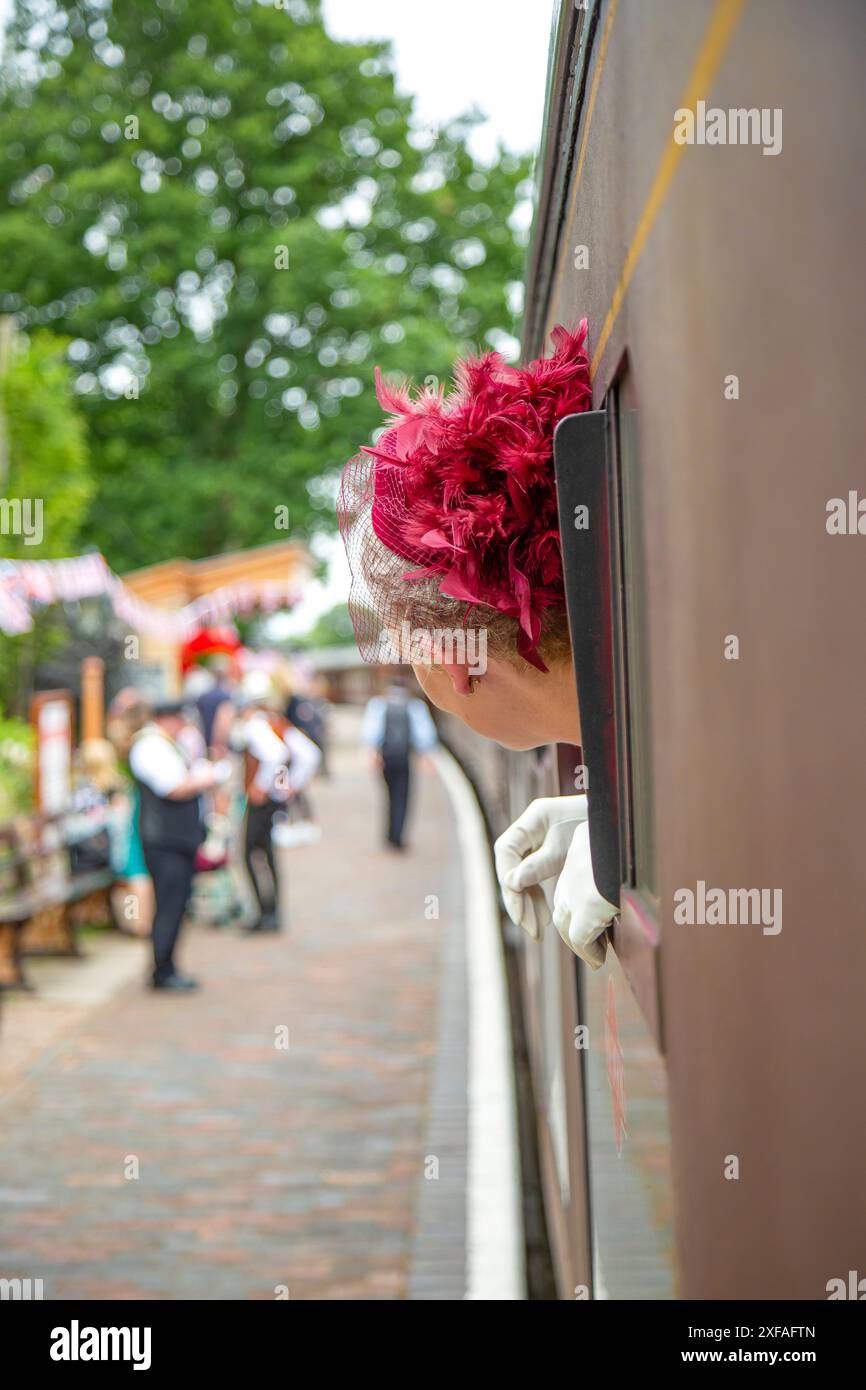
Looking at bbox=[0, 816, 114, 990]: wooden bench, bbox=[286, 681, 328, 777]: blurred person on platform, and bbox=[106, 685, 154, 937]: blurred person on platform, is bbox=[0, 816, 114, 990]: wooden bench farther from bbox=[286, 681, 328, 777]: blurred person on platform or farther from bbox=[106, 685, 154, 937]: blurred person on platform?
bbox=[286, 681, 328, 777]: blurred person on platform

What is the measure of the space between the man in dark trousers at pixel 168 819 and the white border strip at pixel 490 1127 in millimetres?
2014

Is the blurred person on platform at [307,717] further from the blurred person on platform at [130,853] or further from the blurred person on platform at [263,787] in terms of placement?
the blurred person on platform at [130,853]

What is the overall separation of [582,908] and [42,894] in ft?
28.9

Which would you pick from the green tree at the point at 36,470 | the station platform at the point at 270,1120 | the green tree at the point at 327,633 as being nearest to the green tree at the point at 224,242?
the green tree at the point at 36,470

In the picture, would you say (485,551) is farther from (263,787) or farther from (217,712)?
(217,712)

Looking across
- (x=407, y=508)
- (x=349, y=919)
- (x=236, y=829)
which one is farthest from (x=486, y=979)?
(x=407, y=508)

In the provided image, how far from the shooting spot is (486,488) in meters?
1.39

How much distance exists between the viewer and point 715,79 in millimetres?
799

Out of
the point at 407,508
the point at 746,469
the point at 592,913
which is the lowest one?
the point at 592,913

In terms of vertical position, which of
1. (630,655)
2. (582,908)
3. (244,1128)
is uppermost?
(630,655)

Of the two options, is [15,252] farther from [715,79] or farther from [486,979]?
[715,79]

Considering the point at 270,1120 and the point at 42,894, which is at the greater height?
the point at 42,894

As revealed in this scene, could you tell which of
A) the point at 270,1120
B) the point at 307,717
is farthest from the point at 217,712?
the point at 270,1120
